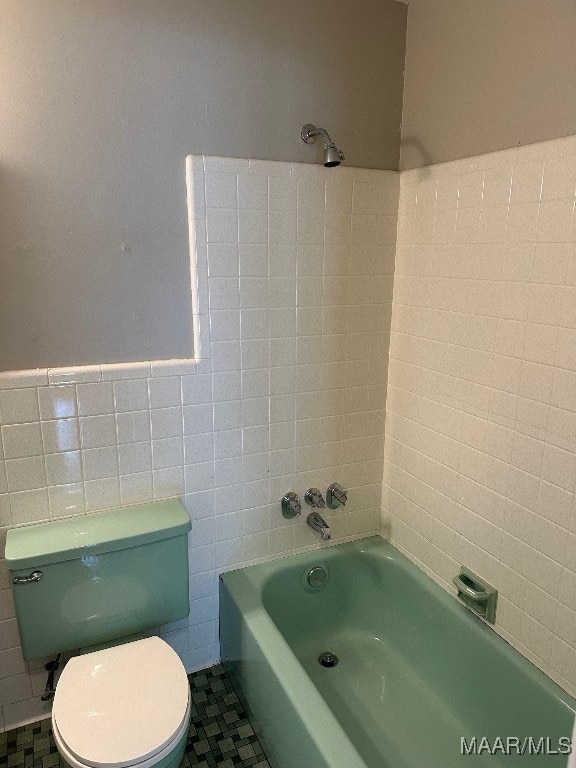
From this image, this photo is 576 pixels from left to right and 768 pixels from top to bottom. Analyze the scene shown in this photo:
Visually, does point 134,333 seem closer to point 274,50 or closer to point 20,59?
point 20,59

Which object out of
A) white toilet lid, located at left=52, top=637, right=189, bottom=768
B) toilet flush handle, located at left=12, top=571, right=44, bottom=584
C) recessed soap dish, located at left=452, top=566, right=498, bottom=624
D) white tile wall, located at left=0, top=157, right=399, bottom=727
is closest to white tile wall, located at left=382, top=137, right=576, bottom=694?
recessed soap dish, located at left=452, top=566, right=498, bottom=624

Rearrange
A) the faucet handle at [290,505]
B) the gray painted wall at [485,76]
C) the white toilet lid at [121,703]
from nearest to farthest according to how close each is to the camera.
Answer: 1. the white toilet lid at [121,703]
2. the gray painted wall at [485,76]
3. the faucet handle at [290,505]

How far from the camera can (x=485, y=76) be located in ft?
5.08

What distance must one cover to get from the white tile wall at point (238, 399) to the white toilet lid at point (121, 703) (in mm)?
389

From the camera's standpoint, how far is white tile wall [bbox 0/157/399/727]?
5.31 ft

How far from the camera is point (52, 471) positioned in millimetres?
1614

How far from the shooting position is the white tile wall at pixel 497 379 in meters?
1.39

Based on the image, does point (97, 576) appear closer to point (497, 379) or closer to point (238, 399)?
point (238, 399)

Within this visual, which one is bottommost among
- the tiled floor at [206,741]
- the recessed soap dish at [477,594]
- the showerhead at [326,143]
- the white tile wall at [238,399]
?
the tiled floor at [206,741]

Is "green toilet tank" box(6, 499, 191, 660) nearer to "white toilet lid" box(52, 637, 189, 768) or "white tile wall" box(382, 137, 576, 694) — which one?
"white toilet lid" box(52, 637, 189, 768)

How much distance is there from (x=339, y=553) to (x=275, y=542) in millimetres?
280

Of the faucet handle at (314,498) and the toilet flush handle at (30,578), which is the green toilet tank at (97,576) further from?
the faucet handle at (314,498)

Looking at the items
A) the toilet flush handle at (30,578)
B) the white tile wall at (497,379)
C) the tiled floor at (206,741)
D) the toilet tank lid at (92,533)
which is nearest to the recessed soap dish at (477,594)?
the white tile wall at (497,379)

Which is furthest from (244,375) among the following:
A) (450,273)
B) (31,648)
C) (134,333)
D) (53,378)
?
(31,648)
